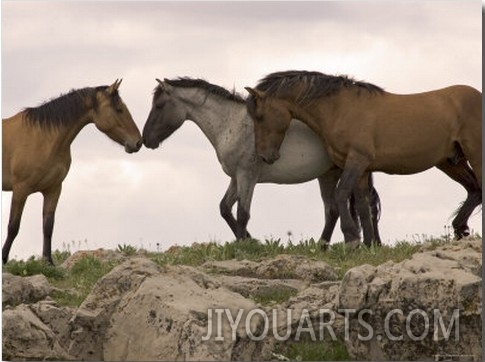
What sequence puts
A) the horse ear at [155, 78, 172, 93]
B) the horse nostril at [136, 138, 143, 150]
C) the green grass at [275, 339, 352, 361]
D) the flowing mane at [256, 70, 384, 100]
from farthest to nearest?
the horse ear at [155, 78, 172, 93] < the flowing mane at [256, 70, 384, 100] < the horse nostril at [136, 138, 143, 150] < the green grass at [275, 339, 352, 361]

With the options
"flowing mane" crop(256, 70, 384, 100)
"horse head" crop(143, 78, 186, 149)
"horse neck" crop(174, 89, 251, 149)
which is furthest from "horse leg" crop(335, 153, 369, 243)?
"horse head" crop(143, 78, 186, 149)

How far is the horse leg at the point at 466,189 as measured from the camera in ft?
67.8

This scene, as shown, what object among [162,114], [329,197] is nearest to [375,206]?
[329,197]

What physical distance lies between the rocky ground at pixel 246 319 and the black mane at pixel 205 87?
24.7 feet

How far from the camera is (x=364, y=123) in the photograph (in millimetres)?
19750

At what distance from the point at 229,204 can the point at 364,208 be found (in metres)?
2.19

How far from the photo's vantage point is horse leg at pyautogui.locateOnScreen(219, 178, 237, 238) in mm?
20172

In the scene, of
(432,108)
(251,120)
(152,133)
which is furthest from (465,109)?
(152,133)

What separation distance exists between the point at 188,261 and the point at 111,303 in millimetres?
4884

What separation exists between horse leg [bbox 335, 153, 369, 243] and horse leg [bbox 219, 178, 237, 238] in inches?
68.2

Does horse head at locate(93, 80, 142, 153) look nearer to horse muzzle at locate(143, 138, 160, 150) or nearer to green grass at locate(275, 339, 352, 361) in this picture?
horse muzzle at locate(143, 138, 160, 150)

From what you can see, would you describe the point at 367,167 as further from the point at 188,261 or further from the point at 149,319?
the point at 149,319

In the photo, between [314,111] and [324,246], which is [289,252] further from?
[314,111]

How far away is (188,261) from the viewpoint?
18.2m
